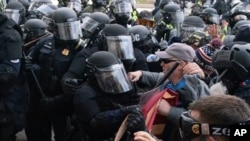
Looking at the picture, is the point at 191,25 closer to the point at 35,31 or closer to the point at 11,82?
the point at 35,31

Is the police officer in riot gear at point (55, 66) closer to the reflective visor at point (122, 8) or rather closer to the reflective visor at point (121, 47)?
the reflective visor at point (121, 47)

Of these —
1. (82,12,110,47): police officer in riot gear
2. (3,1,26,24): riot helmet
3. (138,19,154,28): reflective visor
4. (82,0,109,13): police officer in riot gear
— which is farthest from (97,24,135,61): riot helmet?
(82,0,109,13): police officer in riot gear

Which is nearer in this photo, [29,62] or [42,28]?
[29,62]

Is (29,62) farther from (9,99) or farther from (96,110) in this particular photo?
(96,110)

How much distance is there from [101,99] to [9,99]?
1228mm

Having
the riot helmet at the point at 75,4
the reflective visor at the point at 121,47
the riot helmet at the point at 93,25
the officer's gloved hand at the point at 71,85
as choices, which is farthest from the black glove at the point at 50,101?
the riot helmet at the point at 75,4

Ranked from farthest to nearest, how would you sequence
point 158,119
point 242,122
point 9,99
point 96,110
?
point 9,99, point 96,110, point 158,119, point 242,122

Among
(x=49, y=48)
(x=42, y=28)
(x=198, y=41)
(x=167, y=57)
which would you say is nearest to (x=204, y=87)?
(x=167, y=57)

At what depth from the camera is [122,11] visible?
7629mm

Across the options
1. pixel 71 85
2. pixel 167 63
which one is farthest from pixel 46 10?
pixel 167 63

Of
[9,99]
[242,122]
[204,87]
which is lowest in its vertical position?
[9,99]

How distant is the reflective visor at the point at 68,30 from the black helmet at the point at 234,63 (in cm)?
218

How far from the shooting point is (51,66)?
5199mm

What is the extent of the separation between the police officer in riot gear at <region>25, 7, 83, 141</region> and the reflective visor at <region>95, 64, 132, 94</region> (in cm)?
108
